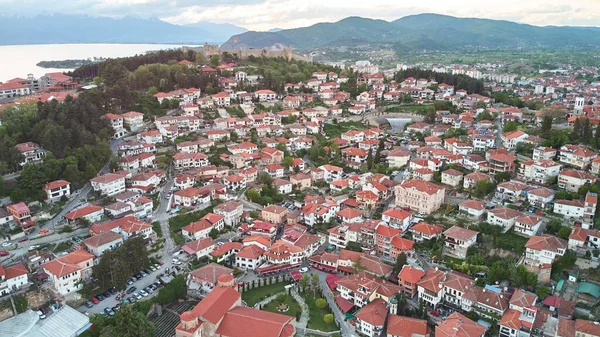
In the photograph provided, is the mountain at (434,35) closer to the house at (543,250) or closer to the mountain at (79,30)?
the mountain at (79,30)

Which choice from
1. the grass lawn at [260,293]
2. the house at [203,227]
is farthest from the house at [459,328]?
the house at [203,227]

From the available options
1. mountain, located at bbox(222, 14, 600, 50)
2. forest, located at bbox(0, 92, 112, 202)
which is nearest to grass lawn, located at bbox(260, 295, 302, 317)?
forest, located at bbox(0, 92, 112, 202)

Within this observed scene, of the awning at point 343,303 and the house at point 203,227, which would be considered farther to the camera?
the house at point 203,227

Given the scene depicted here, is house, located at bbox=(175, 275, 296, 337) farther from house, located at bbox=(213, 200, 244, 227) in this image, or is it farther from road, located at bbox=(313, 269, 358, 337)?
house, located at bbox=(213, 200, 244, 227)

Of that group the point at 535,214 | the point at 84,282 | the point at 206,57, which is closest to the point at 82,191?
the point at 84,282

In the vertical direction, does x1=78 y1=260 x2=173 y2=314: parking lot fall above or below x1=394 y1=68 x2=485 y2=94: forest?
below

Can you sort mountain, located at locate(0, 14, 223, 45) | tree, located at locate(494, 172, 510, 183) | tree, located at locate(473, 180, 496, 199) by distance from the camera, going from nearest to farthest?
tree, located at locate(473, 180, 496, 199) → tree, located at locate(494, 172, 510, 183) → mountain, located at locate(0, 14, 223, 45)
